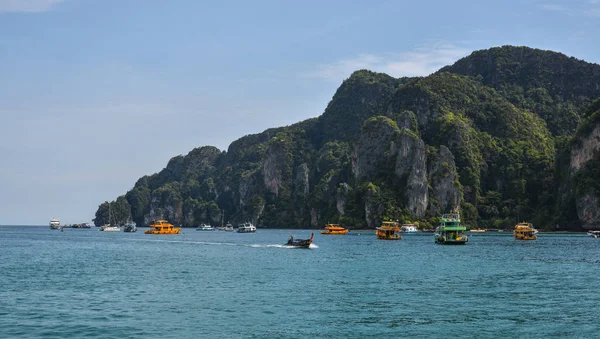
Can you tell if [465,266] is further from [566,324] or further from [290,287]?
[566,324]

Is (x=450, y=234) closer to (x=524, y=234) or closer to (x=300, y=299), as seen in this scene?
(x=524, y=234)

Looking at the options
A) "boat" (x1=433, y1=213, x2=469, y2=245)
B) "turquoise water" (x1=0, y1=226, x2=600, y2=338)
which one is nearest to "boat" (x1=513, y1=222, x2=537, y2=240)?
"boat" (x1=433, y1=213, x2=469, y2=245)

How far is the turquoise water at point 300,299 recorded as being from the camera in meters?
41.2

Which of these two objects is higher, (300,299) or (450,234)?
(450,234)

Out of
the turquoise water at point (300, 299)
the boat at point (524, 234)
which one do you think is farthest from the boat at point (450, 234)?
the turquoise water at point (300, 299)

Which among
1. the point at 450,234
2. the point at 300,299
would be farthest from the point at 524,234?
the point at 300,299

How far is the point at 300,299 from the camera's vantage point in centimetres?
5328

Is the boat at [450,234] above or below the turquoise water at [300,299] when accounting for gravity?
above

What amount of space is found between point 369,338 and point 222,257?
66160 mm

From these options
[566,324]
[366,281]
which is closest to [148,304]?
[366,281]

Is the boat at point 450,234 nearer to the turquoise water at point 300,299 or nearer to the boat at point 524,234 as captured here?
the boat at point 524,234

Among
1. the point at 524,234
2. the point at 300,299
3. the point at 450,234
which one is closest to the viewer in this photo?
the point at 300,299

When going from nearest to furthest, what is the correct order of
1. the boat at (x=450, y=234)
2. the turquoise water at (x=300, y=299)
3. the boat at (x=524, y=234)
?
the turquoise water at (x=300, y=299), the boat at (x=450, y=234), the boat at (x=524, y=234)

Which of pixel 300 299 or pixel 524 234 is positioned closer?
pixel 300 299
